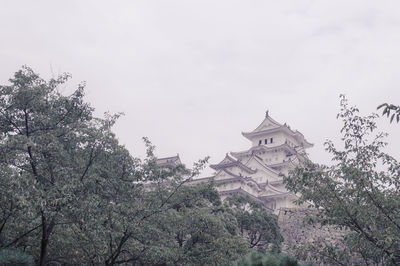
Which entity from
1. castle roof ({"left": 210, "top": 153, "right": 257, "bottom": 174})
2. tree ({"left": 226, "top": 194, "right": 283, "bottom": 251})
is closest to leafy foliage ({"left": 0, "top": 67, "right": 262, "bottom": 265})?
tree ({"left": 226, "top": 194, "right": 283, "bottom": 251})

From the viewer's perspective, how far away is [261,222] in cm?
2275

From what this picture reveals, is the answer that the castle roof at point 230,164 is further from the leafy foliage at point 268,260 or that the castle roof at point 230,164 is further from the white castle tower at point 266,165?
the leafy foliage at point 268,260

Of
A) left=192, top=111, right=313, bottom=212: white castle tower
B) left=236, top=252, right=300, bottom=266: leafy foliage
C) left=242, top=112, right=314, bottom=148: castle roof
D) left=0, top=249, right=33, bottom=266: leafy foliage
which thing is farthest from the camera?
left=242, top=112, right=314, bottom=148: castle roof

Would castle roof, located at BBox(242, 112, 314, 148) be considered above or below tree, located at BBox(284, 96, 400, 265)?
above

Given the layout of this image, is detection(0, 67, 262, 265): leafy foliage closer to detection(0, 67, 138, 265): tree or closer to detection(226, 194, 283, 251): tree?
detection(0, 67, 138, 265): tree

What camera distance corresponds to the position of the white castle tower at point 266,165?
141ft

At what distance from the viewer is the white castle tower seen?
141 ft

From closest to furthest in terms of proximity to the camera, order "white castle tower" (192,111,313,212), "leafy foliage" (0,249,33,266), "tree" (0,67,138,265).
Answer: "leafy foliage" (0,249,33,266)
"tree" (0,67,138,265)
"white castle tower" (192,111,313,212)

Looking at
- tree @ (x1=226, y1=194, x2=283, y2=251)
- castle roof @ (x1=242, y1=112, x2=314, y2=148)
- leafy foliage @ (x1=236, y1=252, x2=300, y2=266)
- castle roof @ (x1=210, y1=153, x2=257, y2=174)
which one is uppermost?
castle roof @ (x1=242, y1=112, x2=314, y2=148)

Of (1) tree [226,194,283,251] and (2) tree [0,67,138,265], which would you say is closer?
(2) tree [0,67,138,265]

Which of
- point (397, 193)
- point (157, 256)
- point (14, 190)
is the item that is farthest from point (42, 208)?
point (397, 193)

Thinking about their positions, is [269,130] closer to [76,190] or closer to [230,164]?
[230,164]

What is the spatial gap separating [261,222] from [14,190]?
16.2m

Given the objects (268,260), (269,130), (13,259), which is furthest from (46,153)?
(269,130)
